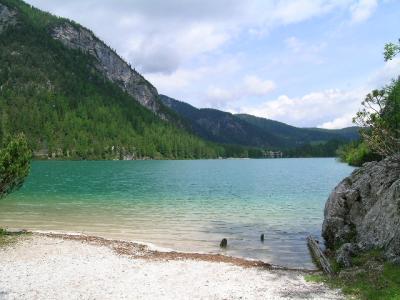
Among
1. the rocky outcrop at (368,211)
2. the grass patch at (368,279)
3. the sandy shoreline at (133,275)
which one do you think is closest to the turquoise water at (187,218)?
the rocky outcrop at (368,211)

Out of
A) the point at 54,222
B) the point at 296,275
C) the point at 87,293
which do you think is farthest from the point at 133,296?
the point at 54,222

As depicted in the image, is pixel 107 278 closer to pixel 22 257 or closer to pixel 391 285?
pixel 22 257

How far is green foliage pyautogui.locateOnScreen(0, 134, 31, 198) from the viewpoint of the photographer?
33094 mm

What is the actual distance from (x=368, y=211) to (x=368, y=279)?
1031 centimetres

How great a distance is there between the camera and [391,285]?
21.5 m

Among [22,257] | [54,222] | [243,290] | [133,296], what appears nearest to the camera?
[133,296]

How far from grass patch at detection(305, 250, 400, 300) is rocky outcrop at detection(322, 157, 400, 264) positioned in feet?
3.04

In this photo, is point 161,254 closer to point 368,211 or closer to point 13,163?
point 13,163

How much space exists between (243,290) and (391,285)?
24.2 feet

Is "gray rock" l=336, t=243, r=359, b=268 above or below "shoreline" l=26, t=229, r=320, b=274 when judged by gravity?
above

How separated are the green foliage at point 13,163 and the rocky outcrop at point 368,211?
24.8 meters

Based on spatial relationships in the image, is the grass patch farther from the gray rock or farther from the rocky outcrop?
the rocky outcrop

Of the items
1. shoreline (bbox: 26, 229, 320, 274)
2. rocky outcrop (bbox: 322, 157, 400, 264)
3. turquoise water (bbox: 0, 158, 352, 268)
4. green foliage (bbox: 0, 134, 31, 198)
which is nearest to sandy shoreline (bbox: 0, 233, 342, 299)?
shoreline (bbox: 26, 229, 320, 274)

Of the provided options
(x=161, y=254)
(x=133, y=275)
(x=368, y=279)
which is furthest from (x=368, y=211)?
(x=133, y=275)
